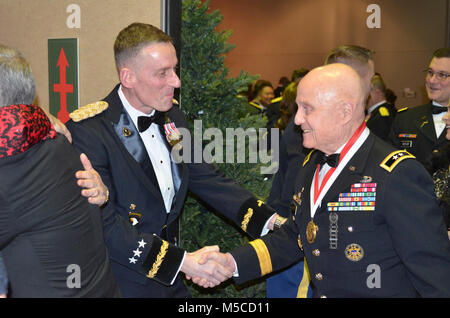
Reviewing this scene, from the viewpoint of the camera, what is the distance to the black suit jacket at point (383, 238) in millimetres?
1924

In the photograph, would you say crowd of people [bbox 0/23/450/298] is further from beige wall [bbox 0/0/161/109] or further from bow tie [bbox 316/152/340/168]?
beige wall [bbox 0/0/161/109]

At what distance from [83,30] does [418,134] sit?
282 cm

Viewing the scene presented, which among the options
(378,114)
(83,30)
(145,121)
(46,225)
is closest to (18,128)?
(46,225)

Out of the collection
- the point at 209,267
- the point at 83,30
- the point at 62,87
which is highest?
the point at 83,30

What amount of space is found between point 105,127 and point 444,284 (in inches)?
68.1

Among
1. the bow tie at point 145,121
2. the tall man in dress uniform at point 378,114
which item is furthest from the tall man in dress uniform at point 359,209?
the tall man in dress uniform at point 378,114

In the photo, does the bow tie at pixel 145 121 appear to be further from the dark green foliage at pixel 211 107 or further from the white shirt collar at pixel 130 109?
the dark green foliage at pixel 211 107

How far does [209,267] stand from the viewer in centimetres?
279

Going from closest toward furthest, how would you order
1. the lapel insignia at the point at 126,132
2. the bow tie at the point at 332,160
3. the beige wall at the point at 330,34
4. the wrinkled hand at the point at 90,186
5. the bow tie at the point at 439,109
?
the wrinkled hand at the point at 90,186
the bow tie at the point at 332,160
the lapel insignia at the point at 126,132
the bow tie at the point at 439,109
the beige wall at the point at 330,34

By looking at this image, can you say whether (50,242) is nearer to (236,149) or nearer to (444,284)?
(444,284)

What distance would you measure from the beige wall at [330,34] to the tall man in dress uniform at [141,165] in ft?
28.4

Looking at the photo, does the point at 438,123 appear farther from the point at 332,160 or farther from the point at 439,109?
the point at 332,160

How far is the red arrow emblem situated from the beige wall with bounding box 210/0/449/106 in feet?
26.5

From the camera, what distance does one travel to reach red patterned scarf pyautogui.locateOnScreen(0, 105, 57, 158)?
1.59m
